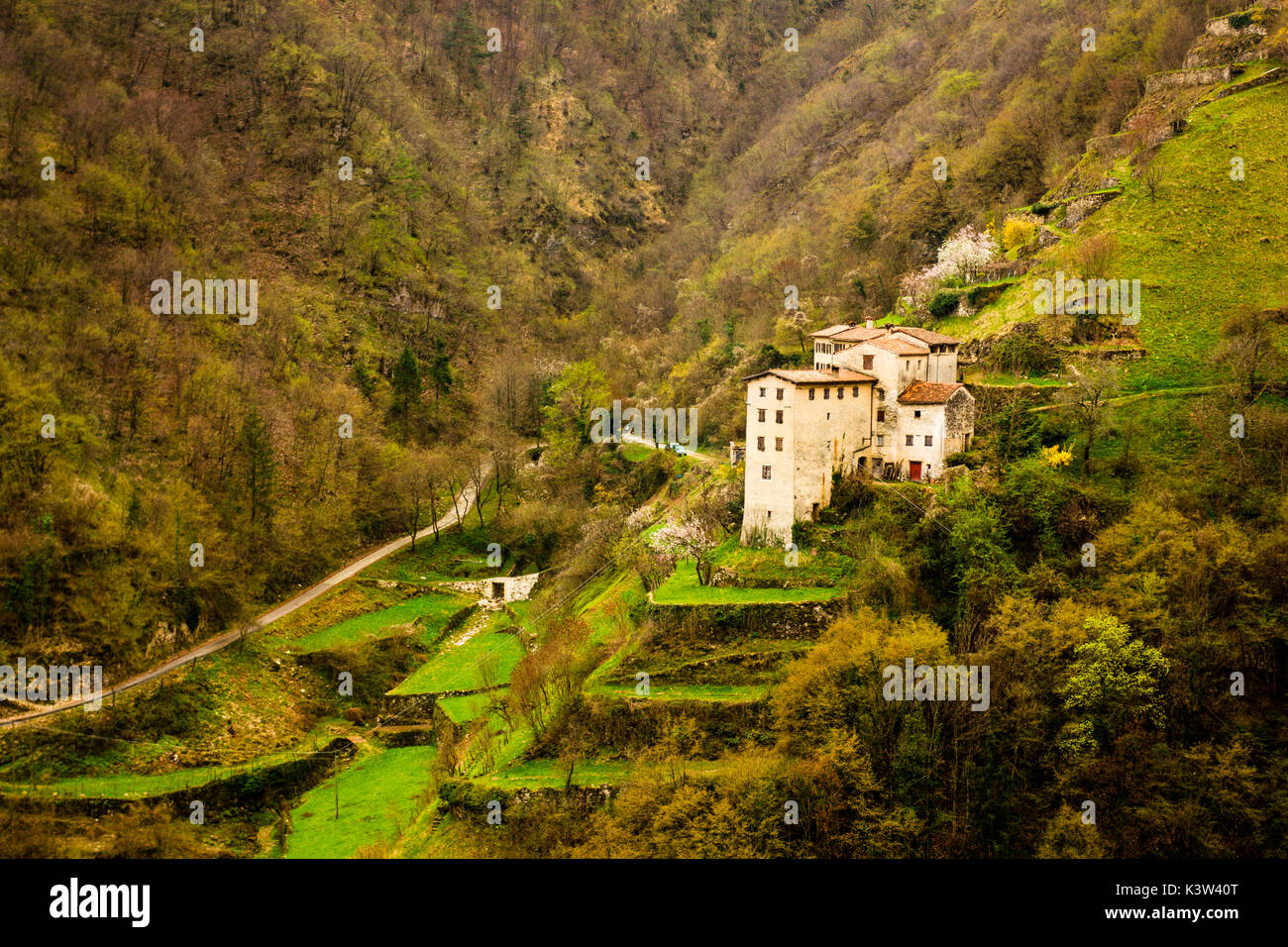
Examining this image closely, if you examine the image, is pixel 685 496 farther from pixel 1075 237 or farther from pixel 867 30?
pixel 867 30

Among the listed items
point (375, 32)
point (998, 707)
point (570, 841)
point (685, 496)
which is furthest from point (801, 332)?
point (375, 32)

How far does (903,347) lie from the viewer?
52125 mm

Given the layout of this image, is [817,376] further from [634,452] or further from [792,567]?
[634,452]

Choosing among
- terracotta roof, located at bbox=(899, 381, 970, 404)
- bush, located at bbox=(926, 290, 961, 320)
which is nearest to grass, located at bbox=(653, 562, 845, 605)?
Answer: terracotta roof, located at bbox=(899, 381, 970, 404)

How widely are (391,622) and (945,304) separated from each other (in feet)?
127

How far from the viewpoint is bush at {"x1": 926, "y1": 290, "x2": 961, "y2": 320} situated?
2495 inches

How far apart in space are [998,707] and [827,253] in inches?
2291

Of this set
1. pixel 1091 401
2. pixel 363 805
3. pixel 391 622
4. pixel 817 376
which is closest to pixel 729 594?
pixel 817 376

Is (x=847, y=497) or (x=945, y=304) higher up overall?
(x=945, y=304)

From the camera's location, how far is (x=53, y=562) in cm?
5384

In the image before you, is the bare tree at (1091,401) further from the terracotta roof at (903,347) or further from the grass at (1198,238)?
the terracotta roof at (903,347)

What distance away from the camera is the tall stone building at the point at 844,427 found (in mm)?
50281

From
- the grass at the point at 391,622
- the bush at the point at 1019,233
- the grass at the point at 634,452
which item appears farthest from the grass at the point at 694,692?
the bush at the point at 1019,233

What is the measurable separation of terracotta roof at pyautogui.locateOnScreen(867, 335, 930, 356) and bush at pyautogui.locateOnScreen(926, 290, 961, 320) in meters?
12.0
